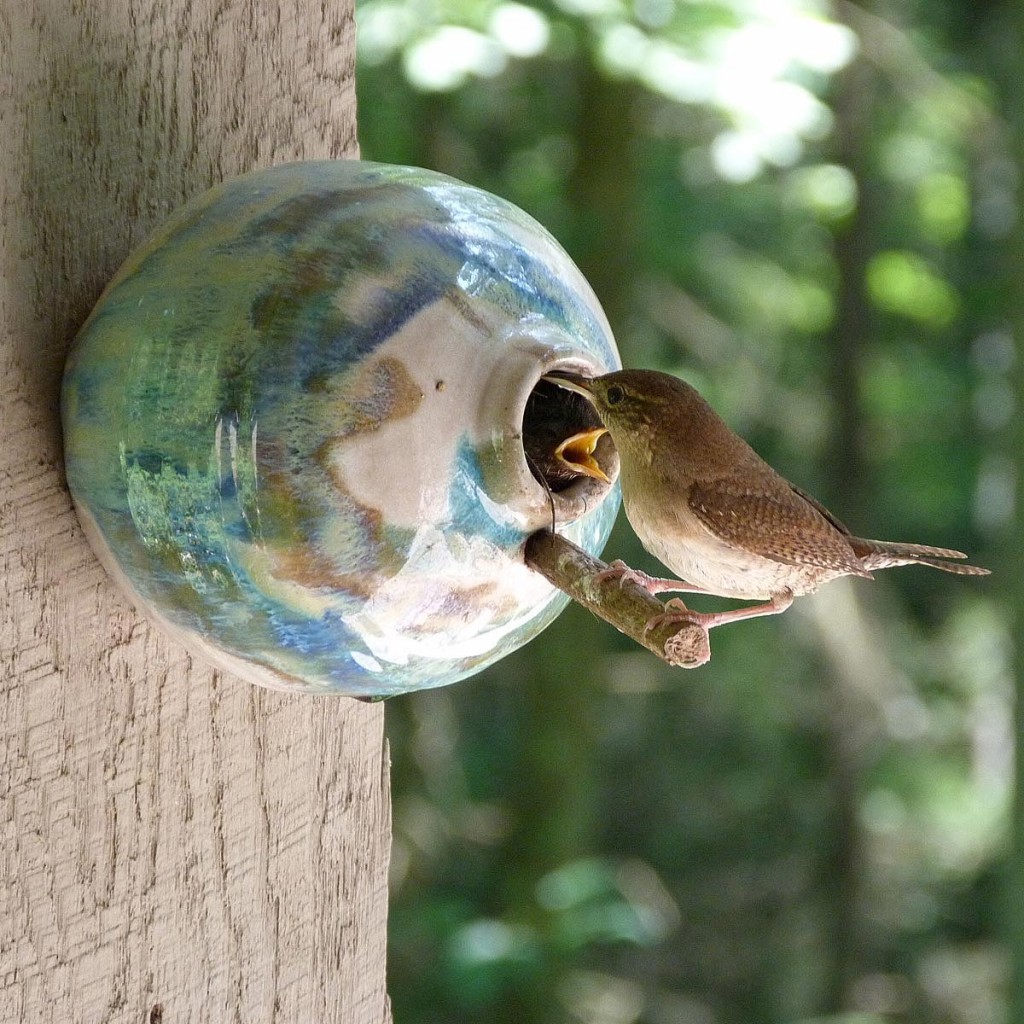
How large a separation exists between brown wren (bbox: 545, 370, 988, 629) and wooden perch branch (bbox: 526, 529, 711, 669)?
20cm

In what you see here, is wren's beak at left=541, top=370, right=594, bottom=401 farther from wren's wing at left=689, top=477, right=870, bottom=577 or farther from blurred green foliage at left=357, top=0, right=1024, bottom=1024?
blurred green foliage at left=357, top=0, right=1024, bottom=1024

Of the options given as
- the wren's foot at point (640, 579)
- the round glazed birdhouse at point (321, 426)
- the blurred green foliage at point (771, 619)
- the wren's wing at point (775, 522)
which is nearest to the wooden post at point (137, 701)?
the round glazed birdhouse at point (321, 426)

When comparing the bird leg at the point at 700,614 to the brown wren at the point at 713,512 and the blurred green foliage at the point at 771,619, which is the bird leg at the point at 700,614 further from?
the blurred green foliage at the point at 771,619

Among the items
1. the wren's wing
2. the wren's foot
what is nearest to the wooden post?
the wren's foot

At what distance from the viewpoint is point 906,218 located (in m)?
8.65

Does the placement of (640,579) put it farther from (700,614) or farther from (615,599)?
(615,599)

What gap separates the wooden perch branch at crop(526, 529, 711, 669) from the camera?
1155mm

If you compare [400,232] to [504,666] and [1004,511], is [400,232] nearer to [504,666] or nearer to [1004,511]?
[504,666]

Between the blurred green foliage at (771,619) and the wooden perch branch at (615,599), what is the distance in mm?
2458

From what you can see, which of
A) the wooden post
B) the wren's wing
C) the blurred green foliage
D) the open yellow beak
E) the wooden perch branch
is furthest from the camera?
the blurred green foliage

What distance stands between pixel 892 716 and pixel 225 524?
6.75 metres

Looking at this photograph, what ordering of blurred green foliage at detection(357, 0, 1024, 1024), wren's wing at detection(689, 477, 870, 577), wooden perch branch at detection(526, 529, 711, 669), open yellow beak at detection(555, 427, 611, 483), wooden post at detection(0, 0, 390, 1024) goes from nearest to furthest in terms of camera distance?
wooden perch branch at detection(526, 529, 711, 669)
wooden post at detection(0, 0, 390, 1024)
open yellow beak at detection(555, 427, 611, 483)
wren's wing at detection(689, 477, 870, 577)
blurred green foliage at detection(357, 0, 1024, 1024)

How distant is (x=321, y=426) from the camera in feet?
3.88

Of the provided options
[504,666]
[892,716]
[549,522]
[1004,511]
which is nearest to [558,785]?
[504,666]
